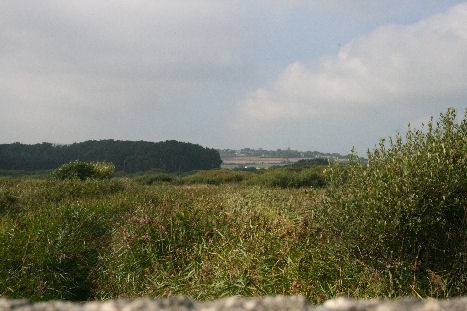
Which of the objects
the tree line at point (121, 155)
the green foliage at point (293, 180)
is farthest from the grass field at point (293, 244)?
the tree line at point (121, 155)

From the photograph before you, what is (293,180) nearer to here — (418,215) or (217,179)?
(217,179)

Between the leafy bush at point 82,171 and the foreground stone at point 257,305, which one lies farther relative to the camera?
the leafy bush at point 82,171

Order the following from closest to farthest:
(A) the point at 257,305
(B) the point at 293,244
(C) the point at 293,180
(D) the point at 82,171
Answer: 1. (A) the point at 257,305
2. (B) the point at 293,244
3. (C) the point at 293,180
4. (D) the point at 82,171

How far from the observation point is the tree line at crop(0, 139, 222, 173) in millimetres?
127812

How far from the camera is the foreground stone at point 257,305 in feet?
6.42

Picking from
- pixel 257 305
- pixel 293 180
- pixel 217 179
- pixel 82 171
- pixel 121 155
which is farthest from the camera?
pixel 121 155

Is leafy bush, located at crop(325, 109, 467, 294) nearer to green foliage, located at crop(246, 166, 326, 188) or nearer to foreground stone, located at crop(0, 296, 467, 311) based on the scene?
foreground stone, located at crop(0, 296, 467, 311)

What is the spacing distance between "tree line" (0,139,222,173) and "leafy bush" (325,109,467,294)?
119 meters

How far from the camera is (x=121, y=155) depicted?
134125mm

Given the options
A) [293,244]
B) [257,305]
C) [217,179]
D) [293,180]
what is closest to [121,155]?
[217,179]

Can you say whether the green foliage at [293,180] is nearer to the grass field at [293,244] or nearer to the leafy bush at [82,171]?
the leafy bush at [82,171]

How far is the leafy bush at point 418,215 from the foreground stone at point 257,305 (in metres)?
6.61

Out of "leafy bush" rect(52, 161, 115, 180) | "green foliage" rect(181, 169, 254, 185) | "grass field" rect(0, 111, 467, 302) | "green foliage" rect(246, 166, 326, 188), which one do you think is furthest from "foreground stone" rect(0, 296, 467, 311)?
"green foliage" rect(181, 169, 254, 185)

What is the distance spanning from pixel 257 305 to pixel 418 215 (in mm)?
7347
